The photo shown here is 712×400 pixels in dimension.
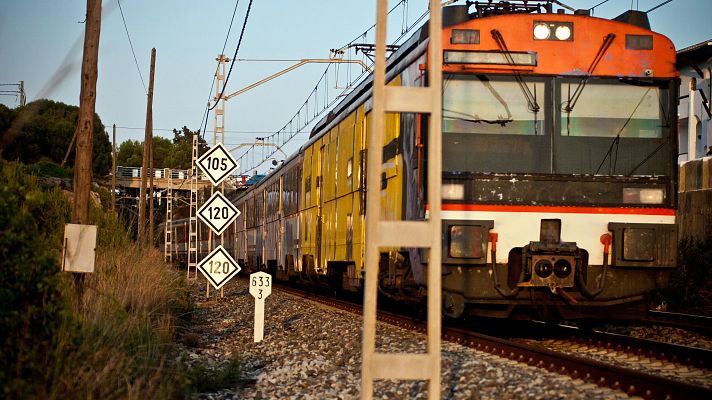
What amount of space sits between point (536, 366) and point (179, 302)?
8.02 meters

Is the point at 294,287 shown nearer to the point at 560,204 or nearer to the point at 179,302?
the point at 179,302

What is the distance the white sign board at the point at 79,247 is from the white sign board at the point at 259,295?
2818 millimetres

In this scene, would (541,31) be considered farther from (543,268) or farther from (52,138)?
(52,138)

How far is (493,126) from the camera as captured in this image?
948cm

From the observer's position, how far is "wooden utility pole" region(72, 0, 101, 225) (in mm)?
11859

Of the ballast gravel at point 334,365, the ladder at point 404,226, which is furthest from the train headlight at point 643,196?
the ladder at point 404,226

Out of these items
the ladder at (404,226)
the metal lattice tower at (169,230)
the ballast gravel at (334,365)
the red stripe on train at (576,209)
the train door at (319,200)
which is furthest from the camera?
the metal lattice tower at (169,230)

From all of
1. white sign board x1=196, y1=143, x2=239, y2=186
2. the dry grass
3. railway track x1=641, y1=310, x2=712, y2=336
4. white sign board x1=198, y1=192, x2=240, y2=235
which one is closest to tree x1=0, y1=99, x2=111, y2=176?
white sign board x1=196, y1=143, x2=239, y2=186

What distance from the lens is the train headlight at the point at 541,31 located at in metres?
9.72

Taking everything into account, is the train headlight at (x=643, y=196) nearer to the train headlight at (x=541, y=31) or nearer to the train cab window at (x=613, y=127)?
the train cab window at (x=613, y=127)

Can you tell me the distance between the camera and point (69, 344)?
623 cm

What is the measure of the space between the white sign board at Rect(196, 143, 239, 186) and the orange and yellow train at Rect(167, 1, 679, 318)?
680cm

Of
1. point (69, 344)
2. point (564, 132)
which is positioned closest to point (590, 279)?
point (564, 132)

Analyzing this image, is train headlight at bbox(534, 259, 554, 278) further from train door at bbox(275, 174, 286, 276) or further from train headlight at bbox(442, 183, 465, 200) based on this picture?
train door at bbox(275, 174, 286, 276)
